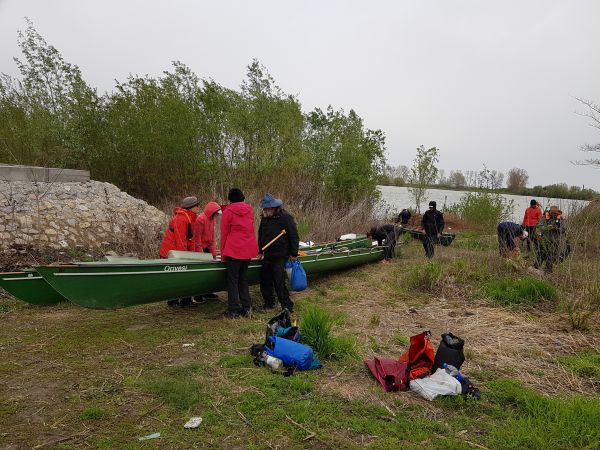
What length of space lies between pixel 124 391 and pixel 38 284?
319 cm

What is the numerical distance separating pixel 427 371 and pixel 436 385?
22cm

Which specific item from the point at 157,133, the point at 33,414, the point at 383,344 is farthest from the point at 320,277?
the point at 157,133

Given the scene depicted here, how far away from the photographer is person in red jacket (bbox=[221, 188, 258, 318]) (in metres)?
5.78

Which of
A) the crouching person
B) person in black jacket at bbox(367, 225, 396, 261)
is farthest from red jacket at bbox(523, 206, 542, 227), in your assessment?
person in black jacket at bbox(367, 225, 396, 261)

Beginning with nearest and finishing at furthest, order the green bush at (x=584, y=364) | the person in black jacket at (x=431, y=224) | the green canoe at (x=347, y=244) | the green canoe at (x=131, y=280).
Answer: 1. the green bush at (x=584, y=364)
2. the green canoe at (x=131, y=280)
3. the green canoe at (x=347, y=244)
4. the person in black jacket at (x=431, y=224)

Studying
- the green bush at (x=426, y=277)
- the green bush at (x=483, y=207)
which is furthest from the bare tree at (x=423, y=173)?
the green bush at (x=426, y=277)

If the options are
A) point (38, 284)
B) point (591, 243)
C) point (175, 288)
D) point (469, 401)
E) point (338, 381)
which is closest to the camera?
point (469, 401)

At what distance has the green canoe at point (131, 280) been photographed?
4.77 m

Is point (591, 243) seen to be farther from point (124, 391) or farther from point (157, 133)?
point (157, 133)

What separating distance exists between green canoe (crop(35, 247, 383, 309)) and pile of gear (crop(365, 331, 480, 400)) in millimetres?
2669

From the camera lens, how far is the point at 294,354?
4.14 metres

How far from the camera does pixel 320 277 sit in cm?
911

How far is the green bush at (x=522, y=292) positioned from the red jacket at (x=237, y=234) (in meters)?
4.09

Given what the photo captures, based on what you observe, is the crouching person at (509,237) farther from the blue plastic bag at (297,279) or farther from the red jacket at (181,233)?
the red jacket at (181,233)
